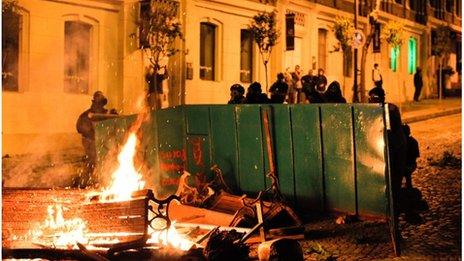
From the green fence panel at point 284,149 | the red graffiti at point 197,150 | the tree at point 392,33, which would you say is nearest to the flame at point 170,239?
the green fence panel at point 284,149

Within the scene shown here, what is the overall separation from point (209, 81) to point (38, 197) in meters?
11.7

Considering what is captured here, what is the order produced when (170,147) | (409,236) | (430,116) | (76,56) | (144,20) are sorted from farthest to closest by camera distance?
(430,116), (144,20), (76,56), (170,147), (409,236)

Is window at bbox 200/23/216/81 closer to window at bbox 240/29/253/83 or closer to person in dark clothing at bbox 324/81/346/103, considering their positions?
window at bbox 240/29/253/83

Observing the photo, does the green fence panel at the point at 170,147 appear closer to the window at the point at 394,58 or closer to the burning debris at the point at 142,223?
the burning debris at the point at 142,223

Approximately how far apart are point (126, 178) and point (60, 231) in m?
1.50

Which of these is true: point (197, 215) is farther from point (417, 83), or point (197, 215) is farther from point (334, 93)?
point (417, 83)

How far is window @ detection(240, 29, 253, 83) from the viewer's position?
2256 centimetres

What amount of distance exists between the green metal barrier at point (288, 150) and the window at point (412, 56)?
85.8 feet

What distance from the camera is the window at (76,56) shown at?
17.0 m

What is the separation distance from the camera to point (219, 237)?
6.02m

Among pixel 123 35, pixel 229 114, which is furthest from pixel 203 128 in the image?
pixel 123 35

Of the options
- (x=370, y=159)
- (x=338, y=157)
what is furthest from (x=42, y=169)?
(x=370, y=159)

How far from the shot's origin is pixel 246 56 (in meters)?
22.8

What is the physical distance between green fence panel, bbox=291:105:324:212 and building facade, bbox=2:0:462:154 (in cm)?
859
